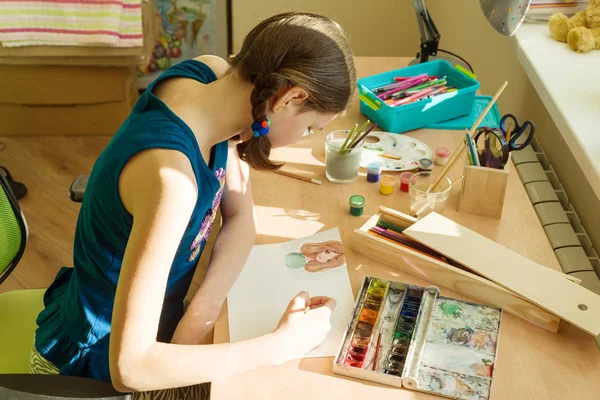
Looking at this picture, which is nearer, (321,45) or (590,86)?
(321,45)

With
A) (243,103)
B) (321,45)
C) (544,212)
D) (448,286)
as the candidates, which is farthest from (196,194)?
(544,212)

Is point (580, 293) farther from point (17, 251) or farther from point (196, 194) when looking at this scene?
point (17, 251)

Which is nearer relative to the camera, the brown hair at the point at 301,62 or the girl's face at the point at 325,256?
the brown hair at the point at 301,62

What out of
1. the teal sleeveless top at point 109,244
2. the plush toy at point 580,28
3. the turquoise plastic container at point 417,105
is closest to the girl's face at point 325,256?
the teal sleeveless top at point 109,244

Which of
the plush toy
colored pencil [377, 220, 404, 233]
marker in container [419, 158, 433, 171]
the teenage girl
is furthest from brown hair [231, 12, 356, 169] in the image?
the plush toy

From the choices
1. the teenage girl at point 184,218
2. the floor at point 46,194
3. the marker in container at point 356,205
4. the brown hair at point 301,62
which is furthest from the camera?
the floor at point 46,194

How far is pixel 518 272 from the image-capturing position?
3.42ft

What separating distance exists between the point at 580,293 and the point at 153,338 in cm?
66

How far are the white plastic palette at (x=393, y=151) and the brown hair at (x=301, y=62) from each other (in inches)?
14.9

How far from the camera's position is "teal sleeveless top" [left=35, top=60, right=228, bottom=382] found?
97cm

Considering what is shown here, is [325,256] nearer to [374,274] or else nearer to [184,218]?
[374,274]

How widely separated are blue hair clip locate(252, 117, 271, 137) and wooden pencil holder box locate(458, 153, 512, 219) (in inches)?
16.5

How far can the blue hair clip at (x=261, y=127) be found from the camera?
1029 millimetres

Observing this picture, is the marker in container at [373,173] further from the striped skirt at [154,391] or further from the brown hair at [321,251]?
the striped skirt at [154,391]
